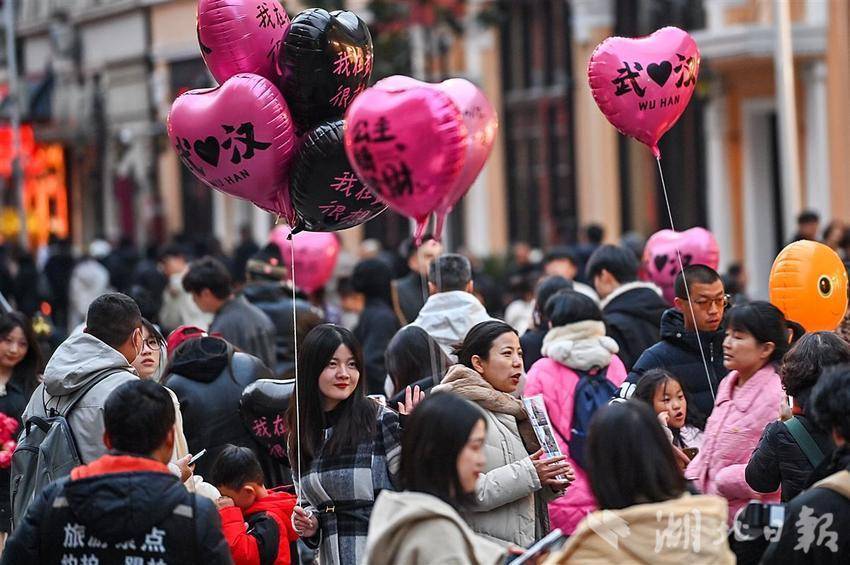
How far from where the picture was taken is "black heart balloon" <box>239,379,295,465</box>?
7.64m

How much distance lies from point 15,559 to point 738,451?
2913 millimetres

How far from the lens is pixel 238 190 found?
7.56m

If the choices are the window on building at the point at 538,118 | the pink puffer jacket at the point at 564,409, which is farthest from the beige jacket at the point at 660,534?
the window on building at the point at 538,118

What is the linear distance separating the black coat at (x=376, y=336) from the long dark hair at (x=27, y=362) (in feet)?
8.44

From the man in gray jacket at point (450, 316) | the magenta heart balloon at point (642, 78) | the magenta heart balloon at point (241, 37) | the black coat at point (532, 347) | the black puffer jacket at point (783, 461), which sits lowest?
the black puffer jacket at point (783, 461)

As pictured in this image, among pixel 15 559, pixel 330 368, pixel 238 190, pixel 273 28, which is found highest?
pixel 273 28

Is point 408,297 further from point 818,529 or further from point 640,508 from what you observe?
point 640,508

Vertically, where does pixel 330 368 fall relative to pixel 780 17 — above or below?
below

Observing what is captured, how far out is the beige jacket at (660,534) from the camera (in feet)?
15.4

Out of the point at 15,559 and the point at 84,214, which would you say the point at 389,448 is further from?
the point at 84,214

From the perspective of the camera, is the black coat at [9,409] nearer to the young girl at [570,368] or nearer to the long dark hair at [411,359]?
the long dark hair at [411,359]

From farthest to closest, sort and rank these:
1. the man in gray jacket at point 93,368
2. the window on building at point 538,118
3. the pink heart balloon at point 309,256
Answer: the window on building at point 538,118, the pink heart balloon at point 309,256, the man in gray jacket at point 93,368

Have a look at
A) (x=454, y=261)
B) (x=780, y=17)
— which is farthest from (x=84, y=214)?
(x=454, y=261)

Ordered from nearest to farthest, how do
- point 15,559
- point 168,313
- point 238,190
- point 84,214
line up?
1. point 15,559
2. point 238,190
3. point 168,313
4. point 84,214
